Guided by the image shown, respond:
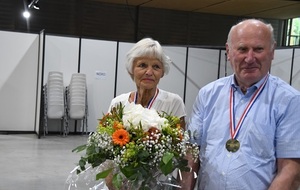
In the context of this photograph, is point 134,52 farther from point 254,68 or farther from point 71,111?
point 71,111

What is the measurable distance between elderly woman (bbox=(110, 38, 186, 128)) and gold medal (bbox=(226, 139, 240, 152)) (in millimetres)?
501

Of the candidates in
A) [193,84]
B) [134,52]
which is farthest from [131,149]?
[193,84]

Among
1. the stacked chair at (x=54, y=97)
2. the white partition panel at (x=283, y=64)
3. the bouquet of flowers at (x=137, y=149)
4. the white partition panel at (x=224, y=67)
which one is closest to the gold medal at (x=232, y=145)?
the bouquet of flowers at (x=137, y=149)

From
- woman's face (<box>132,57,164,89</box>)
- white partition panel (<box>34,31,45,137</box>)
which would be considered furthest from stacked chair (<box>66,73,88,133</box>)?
woman's face (<box>132,57,164,89</box>)

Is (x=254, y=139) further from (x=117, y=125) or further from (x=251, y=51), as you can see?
(x=117, y=125)

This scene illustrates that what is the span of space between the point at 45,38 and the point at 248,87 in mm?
7955

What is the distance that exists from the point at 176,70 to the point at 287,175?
8.75 metres

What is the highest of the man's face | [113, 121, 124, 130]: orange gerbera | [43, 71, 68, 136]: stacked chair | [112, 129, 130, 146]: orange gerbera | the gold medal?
the man's face

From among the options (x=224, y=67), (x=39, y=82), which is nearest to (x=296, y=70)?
(x=224, y=67)

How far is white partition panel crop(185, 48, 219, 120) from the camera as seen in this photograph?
10.2 meters

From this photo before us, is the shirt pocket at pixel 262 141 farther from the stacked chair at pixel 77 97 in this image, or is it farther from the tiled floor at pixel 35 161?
the stacked chair at pixel 77 97

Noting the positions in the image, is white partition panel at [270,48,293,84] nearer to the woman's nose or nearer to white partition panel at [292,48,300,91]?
white partition panel at [292,48,300,91]

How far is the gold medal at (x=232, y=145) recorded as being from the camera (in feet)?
4.83

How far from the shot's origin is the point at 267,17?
11586mm
